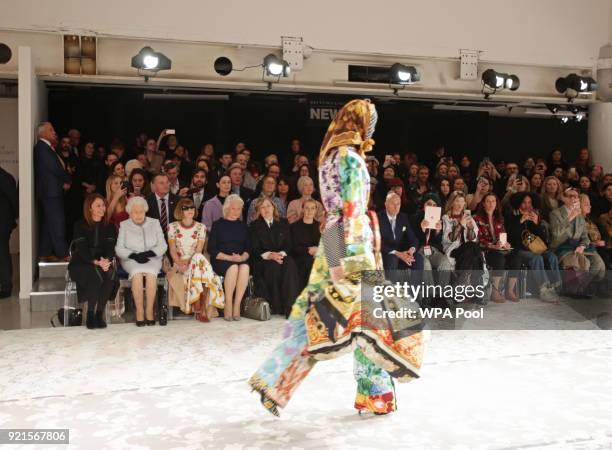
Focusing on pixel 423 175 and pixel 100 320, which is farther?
pixel 423 175

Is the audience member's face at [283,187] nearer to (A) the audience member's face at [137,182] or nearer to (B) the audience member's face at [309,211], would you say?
(B) the audience member's face at [309,211]

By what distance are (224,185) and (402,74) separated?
291cm

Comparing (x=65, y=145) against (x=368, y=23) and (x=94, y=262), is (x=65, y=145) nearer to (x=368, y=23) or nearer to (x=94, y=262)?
(x=94, y=262)

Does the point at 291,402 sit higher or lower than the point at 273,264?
lower

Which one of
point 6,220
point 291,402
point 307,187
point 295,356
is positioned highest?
point 307,187

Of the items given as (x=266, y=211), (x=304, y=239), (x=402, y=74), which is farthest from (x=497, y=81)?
(x=266, y=211)

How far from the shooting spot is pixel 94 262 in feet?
20.6

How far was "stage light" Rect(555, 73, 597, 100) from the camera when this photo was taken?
32.4 ft

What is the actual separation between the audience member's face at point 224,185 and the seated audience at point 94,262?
3.85ft

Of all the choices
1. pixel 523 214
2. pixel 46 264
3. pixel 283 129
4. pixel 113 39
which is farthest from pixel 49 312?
pixel 283 129

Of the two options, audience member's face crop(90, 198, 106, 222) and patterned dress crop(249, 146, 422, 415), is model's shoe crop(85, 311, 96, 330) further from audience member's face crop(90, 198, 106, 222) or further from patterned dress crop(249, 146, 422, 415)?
patterned dress crop(249, 146, 422, 415)

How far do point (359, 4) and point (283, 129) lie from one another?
3070 millimetres

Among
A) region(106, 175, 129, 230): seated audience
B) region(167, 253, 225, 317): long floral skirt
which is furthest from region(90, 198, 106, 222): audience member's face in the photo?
region(167, 253, 225, 317): long floral skirt

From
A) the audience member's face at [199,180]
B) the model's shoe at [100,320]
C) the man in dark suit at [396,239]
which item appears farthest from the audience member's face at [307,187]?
the model's shoe at [100,320]
